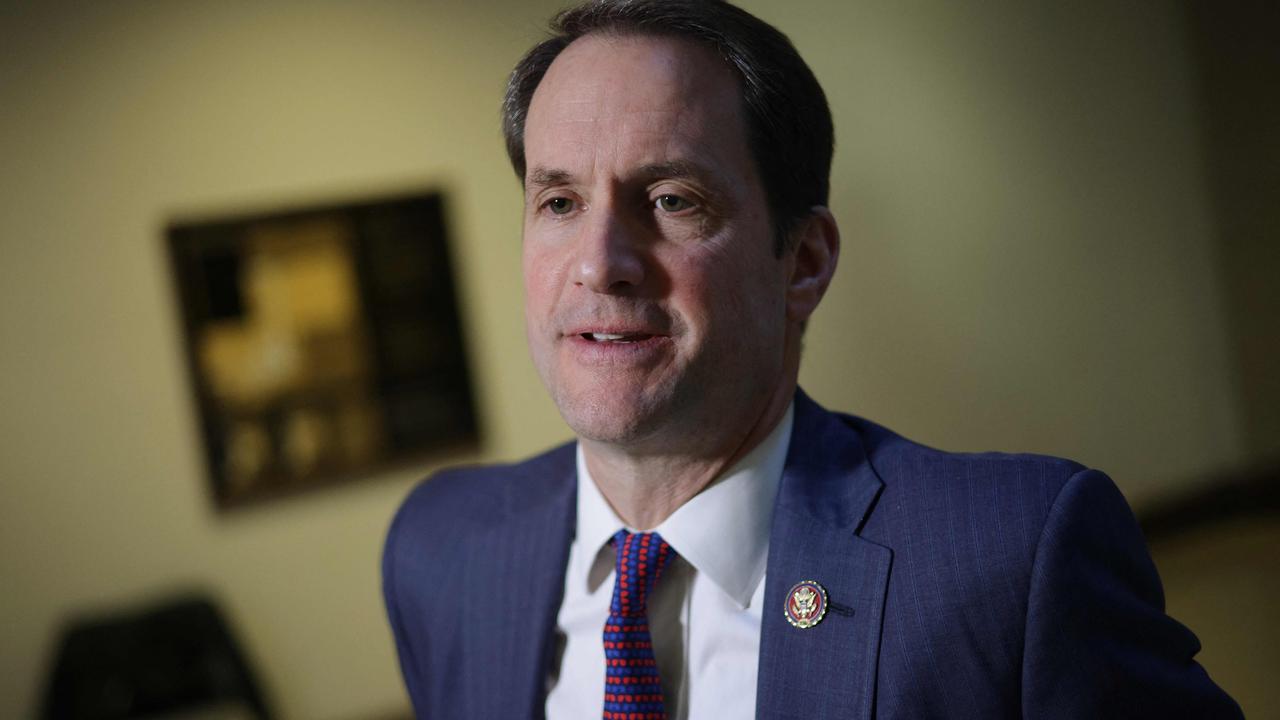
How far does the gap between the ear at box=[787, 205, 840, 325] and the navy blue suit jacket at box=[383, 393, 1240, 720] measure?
0.15 metres

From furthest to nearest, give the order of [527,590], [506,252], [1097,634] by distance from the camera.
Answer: [506,252], [527,590], [1097,634]

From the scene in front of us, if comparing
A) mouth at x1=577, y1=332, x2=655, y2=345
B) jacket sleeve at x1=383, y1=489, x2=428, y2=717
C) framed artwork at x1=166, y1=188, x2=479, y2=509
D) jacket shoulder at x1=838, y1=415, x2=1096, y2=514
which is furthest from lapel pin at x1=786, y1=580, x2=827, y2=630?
framed artwork at x1=166, y1=188, x2=479, y2=509

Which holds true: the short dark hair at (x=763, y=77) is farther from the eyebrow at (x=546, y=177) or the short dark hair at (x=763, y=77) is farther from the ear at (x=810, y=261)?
the eyebrow at (x=546, y=177)

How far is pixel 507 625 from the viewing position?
1317 mm

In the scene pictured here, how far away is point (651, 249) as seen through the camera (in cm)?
113

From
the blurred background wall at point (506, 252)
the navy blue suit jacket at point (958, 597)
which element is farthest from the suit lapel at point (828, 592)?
the blurred background wall at point (506, 252)

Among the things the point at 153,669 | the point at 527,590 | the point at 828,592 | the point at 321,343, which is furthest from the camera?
the point at 321,343

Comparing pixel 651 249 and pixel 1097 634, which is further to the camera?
pixel 651 249

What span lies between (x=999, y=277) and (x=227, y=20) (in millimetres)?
3520

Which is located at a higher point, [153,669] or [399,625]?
[399,625]

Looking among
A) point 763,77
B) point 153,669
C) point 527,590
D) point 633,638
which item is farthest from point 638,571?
point 153,669

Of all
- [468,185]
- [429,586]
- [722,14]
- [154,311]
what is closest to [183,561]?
[154,311]

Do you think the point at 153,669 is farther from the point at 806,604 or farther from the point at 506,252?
the point at 806,604

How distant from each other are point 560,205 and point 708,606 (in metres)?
0.50
